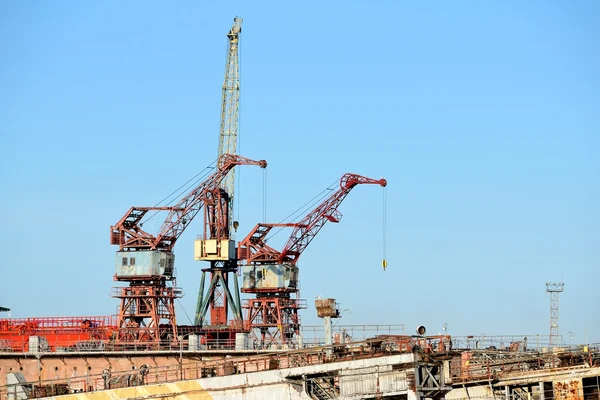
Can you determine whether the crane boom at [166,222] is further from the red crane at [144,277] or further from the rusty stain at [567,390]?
the rusty stain at [567,390]

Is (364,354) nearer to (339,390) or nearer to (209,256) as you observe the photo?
(339,390)

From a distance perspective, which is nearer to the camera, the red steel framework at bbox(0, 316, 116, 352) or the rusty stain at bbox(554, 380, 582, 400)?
the rusty stain at bbox(554, 380, 582, 400)

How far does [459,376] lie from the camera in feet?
252

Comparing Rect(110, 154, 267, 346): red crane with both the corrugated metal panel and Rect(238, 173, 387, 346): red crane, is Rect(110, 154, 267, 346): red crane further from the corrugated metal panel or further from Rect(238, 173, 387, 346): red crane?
the corrugated metal panel

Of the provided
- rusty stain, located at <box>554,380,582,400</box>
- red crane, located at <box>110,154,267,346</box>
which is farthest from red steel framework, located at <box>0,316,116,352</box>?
rusty stain, located at <box>554,380,582,400</box>

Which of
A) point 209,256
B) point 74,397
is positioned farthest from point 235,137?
point 74,397

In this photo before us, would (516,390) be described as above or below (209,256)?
below

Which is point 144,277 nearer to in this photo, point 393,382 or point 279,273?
point 279,273

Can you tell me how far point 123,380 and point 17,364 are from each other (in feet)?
82.4

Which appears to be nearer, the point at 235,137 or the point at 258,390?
the point at 258,390

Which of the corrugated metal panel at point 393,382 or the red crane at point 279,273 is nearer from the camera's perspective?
the corrugated metal panel at point 393,382

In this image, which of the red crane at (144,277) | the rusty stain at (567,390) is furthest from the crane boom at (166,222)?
the rusty stain at (567,390)

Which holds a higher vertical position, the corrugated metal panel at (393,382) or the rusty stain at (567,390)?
the corrugated metal panel at (393,382)

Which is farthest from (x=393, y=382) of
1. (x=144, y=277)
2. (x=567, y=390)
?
(x=144, y=277)
